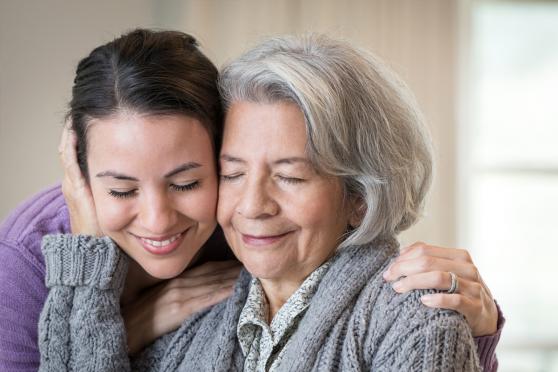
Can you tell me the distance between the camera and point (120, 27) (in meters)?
4.15

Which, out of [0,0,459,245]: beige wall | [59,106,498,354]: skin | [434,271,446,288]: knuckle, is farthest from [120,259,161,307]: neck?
[0,0,459,245]: beige wall

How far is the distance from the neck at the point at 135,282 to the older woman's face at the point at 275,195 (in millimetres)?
374

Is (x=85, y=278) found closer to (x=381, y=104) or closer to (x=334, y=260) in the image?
(x=334, y=260)

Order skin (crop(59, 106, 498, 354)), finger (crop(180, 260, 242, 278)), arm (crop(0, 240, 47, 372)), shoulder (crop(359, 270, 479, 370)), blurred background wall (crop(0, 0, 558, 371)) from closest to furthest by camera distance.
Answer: shoulder (crop(359, 270, 479, 370)), skin (crop(59, 106, 498, 354)), arm (crop(0, 240, 47, 372)), finger (crop(180, 260, 242, 278)), blurred background wall (crop(0, 0, 558, 371))

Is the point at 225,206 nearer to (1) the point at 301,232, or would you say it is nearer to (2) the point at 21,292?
(1) the point at 301,232

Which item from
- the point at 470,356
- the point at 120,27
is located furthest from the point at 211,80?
the point at 120,27

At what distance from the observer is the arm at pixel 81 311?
65.6 inches

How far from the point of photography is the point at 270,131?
4.90 feet

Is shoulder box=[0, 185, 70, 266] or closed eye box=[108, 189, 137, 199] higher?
closed eye box=[108, 189, 137, 199]

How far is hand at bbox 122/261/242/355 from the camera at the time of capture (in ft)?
5.86

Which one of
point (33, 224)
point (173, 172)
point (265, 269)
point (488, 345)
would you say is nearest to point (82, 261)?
point (33, 224)

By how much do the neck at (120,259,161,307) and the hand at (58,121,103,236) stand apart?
0.58 feet

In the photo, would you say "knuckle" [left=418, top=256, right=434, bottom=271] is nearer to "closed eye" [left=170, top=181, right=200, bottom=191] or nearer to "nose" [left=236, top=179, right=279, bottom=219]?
"nose" [left=236, top=179, right=279, bottom=219]

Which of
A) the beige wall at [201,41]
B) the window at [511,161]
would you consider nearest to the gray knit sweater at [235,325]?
the beige wall at [201,41]
